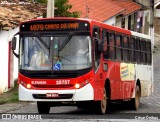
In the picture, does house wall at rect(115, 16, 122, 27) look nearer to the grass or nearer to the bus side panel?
the grass

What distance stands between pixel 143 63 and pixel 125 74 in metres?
3.22

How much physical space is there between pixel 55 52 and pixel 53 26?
793mm

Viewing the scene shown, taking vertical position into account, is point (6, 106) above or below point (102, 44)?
below

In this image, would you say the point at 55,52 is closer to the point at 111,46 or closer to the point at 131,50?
the point at 111,46

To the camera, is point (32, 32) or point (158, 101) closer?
point (32, 32)

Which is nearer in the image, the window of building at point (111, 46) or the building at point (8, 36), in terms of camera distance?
the window of building at point (111, 46)

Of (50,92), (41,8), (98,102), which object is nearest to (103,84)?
(98,102)

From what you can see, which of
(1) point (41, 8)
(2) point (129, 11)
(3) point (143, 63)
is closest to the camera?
(3) point (143, 63)

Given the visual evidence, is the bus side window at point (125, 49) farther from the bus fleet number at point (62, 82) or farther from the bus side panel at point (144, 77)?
the bus fleet number at point (62, 82)

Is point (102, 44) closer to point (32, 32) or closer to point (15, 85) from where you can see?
point (32, 32)

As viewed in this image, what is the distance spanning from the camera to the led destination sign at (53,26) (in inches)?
714

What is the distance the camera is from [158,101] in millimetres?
29125

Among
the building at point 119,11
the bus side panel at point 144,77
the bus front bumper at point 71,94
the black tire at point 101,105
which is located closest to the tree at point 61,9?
the building at point 119,11

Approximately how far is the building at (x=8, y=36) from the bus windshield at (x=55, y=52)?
881cm
